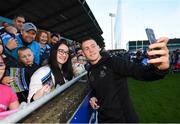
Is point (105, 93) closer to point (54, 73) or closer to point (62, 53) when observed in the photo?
point (54, 73)

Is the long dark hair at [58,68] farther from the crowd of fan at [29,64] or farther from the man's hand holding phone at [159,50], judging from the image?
the man's hand holding phone at [159,50]

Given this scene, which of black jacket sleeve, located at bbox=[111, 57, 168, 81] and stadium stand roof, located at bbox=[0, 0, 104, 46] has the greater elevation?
stadium stand roof, located at bbox=[0, 0, 104, 46]

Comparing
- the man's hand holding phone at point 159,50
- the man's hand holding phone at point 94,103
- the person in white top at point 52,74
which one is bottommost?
the man's hand holding phone at point 94,103

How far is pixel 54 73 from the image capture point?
3643mm

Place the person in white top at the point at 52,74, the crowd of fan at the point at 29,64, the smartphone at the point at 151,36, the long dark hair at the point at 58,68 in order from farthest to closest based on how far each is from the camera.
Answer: the long dark hair at the point at 58,68 < the person in white top at the point at 52,74 < the crowd of fan at the point at 29,64 < the smartphone at the point at 151,36

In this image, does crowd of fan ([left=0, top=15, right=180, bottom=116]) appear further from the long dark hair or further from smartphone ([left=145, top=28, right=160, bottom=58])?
smartphone ([left=145, top=28, right=160, bottom=58])

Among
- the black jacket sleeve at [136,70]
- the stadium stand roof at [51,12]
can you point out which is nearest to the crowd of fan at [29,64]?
the black jacket sleeve at [136,70]

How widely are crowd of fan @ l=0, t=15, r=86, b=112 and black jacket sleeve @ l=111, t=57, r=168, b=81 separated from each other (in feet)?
2.51

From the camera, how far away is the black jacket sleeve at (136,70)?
2.62m

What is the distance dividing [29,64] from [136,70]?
1.89 m

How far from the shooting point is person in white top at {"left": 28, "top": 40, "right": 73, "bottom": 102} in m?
3.02

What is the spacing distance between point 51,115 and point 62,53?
6.35 ft

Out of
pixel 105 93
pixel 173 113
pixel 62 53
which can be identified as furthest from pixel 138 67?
pixel 173 113

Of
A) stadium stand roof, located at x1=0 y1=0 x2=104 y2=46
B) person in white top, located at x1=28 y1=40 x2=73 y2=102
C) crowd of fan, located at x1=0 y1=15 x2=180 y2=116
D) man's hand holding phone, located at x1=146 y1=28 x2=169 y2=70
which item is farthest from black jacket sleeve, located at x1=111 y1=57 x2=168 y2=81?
stadium stand roof, located at x1=0 y1=0 x2=104 y2=46
